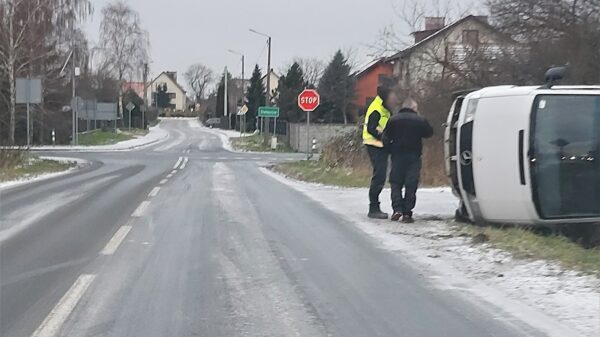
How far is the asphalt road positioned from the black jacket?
4.71ft

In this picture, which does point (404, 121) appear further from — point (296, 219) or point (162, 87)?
point (162, 87)

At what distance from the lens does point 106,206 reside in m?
15.0

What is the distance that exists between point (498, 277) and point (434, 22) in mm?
22935

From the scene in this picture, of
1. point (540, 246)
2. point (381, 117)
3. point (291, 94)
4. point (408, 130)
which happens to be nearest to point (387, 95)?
point (381, 117)

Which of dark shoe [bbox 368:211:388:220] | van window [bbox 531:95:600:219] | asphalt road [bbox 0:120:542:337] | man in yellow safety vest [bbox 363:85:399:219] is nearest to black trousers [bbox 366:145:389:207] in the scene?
man in yellow safety vest [bbox 363:85:399:219]

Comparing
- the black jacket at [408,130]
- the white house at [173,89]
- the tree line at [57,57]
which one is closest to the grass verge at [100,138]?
the tree line at [57,57]

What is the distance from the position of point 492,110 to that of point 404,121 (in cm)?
225

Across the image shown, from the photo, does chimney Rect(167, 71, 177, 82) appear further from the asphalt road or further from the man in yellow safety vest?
the man in yellow safety vest

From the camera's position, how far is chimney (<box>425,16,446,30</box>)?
29369mm

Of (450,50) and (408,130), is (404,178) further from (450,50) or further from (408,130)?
(450,50)

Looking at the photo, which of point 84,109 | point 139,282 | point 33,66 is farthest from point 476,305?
point 84,109

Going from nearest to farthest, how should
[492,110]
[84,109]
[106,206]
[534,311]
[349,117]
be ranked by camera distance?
[534,311] → [492,110] → [106,206] → [84,109] → [349,117]

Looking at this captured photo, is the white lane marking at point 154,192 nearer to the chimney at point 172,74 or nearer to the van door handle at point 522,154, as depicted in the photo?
the van door handle at point 522,154

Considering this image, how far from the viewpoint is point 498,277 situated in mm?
8133
